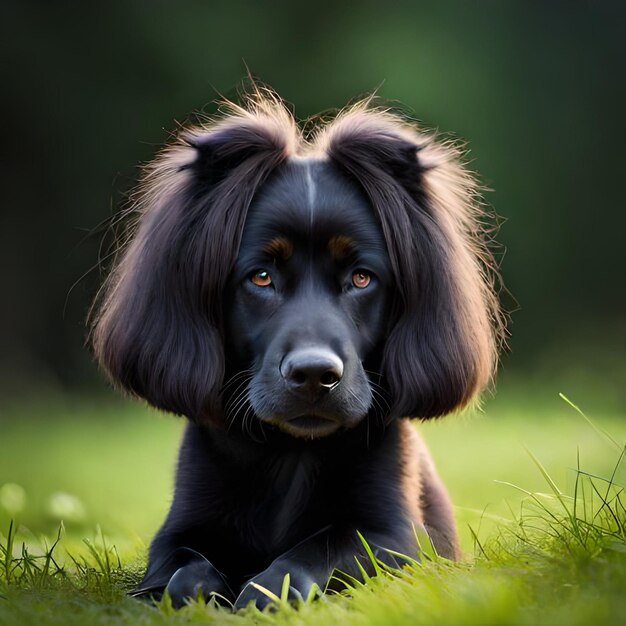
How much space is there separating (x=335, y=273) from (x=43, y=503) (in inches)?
132

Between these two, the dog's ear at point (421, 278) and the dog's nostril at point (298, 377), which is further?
the dog's ear at point (421, 278)

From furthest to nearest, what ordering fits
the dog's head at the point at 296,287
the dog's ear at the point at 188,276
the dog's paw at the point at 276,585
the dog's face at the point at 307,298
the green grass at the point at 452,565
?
the dog's ear at the point at 188,276
the dog's head at the point at 296,287
the dog's face at the point at 307,298
the dog's paw at the point at 276,585
the green grass at the point at 452,565

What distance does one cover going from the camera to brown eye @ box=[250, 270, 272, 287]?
10.1 ft

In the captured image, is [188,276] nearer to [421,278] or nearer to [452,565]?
[421,278]

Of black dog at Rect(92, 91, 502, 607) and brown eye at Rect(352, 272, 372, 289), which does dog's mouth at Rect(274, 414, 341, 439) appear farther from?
brown eye at Rect(352, 272, 372, 289)

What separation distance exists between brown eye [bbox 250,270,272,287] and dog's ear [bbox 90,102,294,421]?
0.09 m

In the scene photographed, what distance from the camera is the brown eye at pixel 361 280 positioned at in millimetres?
3104

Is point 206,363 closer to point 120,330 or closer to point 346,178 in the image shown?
point 120,330

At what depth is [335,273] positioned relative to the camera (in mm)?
3072

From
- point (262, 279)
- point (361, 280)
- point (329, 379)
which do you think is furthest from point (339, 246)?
point (329, 379)

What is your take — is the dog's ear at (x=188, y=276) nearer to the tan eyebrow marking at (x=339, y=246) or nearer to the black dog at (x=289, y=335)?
the black dog at (x=289, y=335)

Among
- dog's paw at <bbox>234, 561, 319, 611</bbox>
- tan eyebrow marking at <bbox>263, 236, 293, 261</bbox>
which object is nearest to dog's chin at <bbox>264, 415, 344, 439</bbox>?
dog's paw at <bbox>234, 561, 319, 611</bbox>

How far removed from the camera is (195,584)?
2877 mm

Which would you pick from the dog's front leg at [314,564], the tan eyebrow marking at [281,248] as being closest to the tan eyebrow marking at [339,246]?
the tan eyebrow marking at [281,248]
